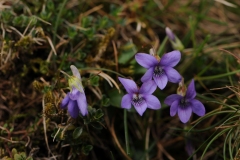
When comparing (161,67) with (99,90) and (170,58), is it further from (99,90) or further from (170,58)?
(99,90)

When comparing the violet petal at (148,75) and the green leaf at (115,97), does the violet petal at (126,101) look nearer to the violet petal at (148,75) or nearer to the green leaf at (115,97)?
the violet petal at (148,75)

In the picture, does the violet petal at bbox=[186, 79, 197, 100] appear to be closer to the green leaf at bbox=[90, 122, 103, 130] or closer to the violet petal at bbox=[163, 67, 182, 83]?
the violet petal at bbox=[163, 67, 182, 83]

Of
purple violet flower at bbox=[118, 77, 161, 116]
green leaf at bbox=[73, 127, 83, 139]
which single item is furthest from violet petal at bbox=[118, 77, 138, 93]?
green leaf at bbox=[73, 127, 83, 139]

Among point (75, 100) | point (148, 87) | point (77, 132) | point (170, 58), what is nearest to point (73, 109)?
point (75, 100)

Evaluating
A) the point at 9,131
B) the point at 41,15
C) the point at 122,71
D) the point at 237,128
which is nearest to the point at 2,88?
the point at 9,131

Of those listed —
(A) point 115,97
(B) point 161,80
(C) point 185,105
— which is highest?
(B) point 161,80

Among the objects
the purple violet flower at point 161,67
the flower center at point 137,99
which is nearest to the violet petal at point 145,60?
the purple violet flower at point 161,67
